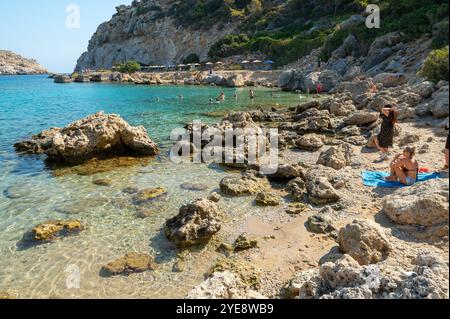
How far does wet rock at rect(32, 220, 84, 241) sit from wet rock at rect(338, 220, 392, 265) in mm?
6509

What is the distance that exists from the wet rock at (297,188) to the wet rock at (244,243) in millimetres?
2718

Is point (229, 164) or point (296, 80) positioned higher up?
point (296, 80)

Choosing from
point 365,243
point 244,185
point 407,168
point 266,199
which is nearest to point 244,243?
point 266,199

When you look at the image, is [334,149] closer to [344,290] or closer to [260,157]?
[260,157]

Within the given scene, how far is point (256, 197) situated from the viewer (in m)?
10.4

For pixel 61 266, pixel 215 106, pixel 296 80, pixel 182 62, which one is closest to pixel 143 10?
pixel 182 62

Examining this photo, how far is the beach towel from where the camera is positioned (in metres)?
10.2

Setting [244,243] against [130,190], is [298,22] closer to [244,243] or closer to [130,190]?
[130,190]

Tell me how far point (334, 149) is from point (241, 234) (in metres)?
6.08

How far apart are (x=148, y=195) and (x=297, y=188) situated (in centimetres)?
460

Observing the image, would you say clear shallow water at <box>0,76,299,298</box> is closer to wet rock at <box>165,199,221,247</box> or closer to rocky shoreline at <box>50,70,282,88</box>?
wet rock at <box>165,199,221,247</box>

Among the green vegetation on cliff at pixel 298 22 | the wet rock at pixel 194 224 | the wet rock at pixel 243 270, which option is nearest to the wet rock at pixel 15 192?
the wet rock at pixel 194 224

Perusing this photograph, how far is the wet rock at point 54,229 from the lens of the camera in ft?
28.9

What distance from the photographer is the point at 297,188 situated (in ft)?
34.7
